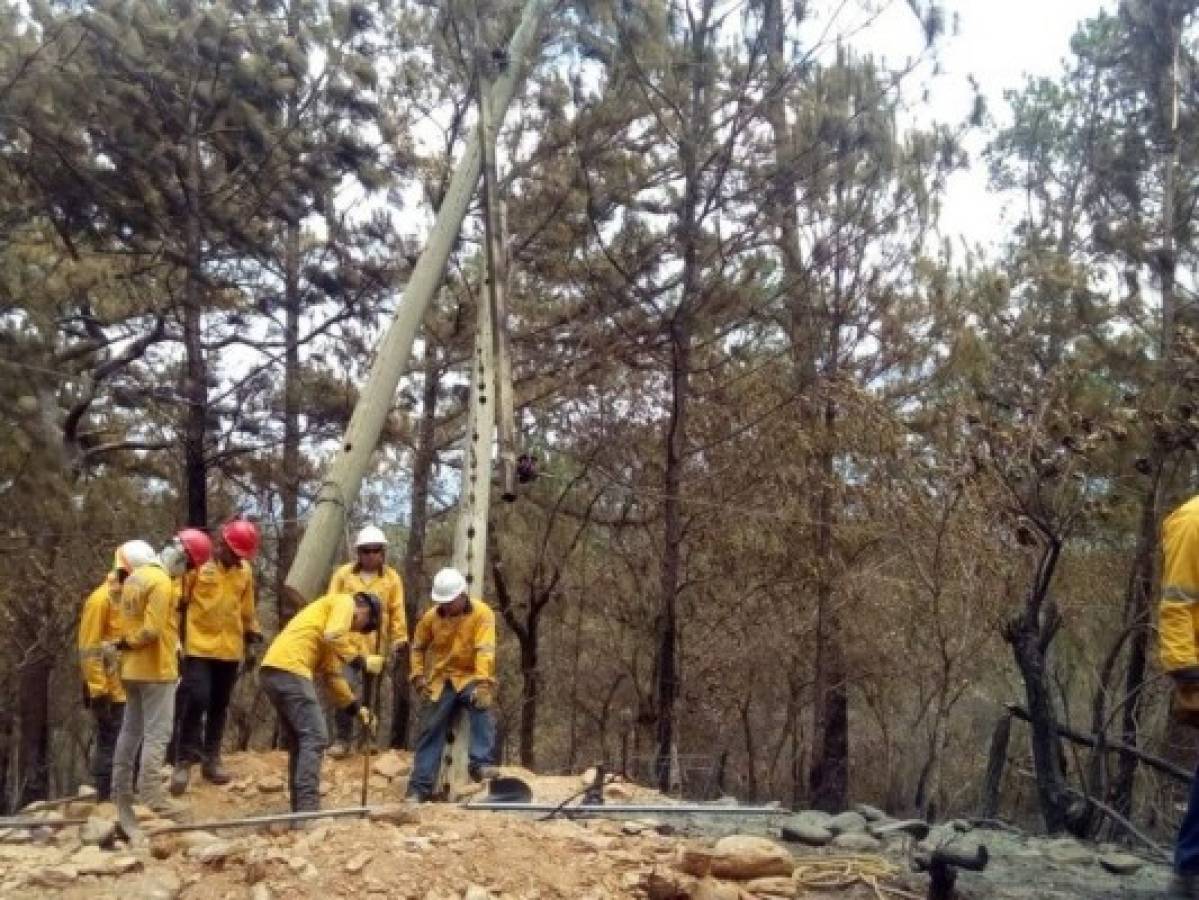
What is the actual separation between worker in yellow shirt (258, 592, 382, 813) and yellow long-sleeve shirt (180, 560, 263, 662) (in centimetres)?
138

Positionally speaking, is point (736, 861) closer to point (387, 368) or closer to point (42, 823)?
point (42, 823)

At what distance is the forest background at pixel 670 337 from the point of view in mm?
12180

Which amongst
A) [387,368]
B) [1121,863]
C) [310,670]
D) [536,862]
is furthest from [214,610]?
[1121,863]

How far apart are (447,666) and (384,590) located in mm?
661

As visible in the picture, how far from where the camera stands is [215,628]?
27.5 ft

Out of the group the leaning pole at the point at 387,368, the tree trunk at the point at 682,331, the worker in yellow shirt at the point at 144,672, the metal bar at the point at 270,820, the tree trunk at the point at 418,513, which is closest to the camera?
the metal bar at the point at 270,820

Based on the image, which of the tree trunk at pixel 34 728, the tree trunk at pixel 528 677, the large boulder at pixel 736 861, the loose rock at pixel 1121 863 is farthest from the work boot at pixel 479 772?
the tree trunk at pixel 34 728

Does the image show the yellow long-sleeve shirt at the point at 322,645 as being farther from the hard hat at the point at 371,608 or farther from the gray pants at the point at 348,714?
the gray pants at the point at 348,714

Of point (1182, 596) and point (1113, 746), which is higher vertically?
point (1182, 596)

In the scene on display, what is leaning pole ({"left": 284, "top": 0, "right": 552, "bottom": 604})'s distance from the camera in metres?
9.08

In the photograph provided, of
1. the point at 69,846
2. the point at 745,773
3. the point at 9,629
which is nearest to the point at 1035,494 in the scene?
the point at 69,846

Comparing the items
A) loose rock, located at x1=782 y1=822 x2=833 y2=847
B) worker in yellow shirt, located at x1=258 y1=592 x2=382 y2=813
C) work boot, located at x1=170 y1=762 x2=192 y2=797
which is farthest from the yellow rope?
work boot, located at x1=170 y1=762 x2=192 y2=797

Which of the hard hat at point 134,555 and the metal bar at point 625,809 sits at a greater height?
the hard hat at point 134,555

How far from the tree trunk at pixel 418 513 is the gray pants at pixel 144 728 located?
8426 millimetres
